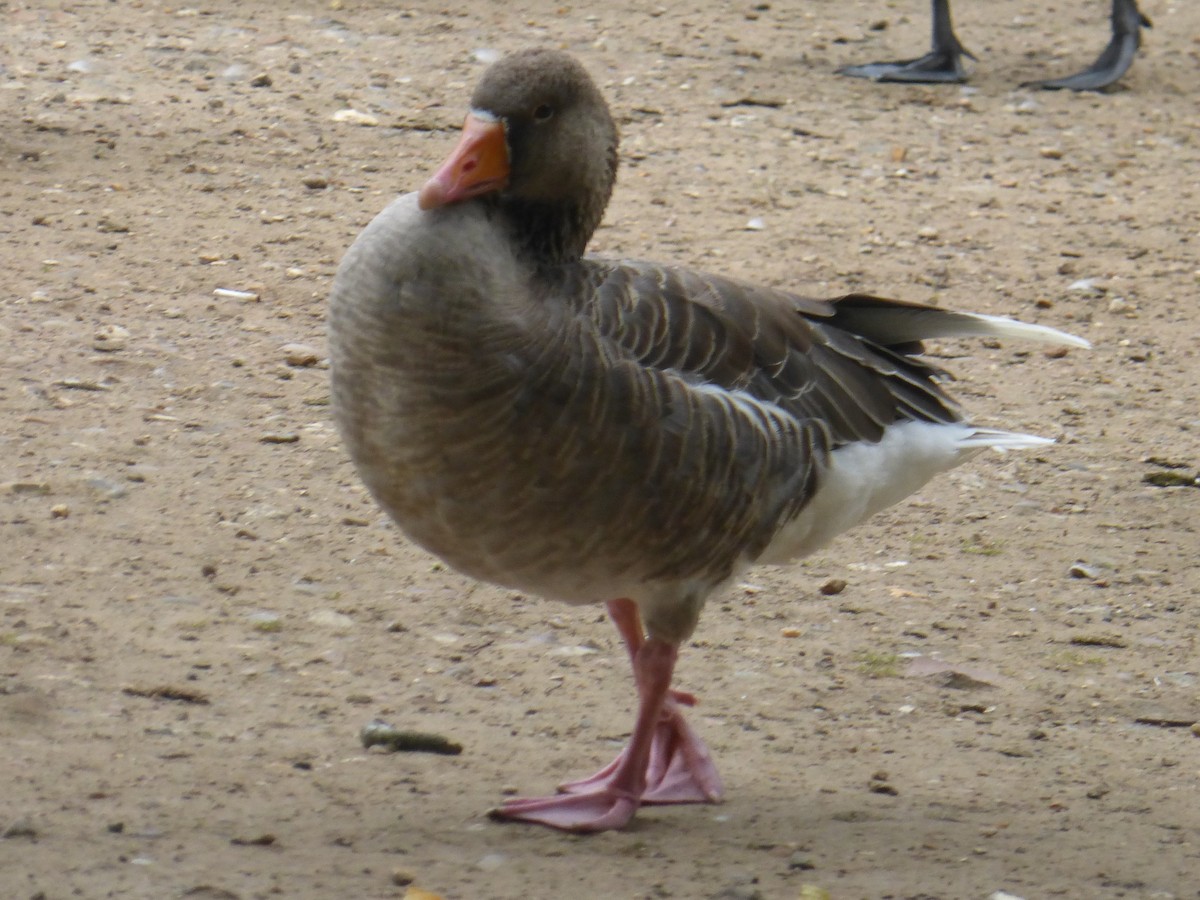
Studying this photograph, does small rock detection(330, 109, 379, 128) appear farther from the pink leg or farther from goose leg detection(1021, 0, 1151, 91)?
the pink leg

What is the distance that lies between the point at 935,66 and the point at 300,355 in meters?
5.61

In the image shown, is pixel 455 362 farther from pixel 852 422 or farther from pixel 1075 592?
pixel 1075 592

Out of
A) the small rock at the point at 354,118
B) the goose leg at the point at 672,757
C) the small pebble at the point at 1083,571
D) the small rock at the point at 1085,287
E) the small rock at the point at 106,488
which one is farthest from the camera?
the small rock at the point at 354,118

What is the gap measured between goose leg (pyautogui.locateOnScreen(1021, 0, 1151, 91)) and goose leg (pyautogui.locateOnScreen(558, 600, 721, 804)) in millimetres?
7347

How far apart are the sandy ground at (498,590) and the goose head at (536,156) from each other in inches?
50.2

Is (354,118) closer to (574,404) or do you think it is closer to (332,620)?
(332,620)

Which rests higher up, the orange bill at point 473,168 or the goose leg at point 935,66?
the orange bill at point 473,168

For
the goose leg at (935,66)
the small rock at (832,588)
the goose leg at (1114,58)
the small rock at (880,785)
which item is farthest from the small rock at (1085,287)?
the small rock at (880,785)

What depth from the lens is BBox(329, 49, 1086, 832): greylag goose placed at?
3.30 metres

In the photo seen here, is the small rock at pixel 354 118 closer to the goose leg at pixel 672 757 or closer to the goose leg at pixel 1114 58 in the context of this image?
the goose leg at pixel 1114 58

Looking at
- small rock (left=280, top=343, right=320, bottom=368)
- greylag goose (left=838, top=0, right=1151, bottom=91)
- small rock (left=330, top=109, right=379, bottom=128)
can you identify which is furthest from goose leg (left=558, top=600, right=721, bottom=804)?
greylag goose (left=838, top=0, right=1151, bottom=91)

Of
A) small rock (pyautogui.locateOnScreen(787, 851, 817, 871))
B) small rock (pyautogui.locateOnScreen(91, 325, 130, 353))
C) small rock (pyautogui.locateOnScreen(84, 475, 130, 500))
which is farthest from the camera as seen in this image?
small rock (pyautogui.locateOnScreen(91, 325, 130, 353))

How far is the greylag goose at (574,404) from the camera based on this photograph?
10.8ft

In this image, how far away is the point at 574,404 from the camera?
3.36 metres
